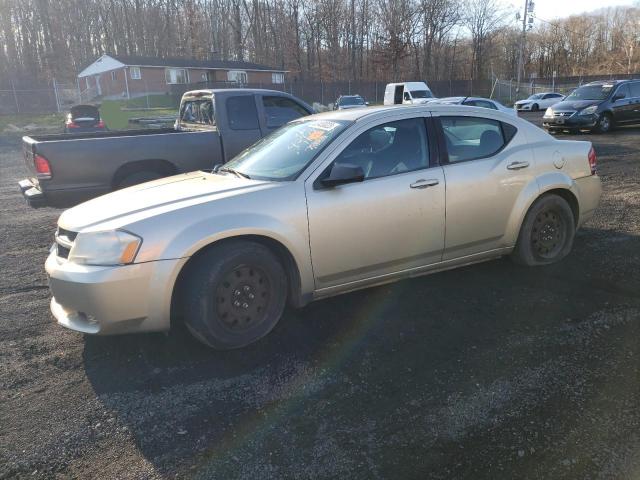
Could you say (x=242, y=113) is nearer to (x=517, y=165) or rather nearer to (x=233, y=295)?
(x=517, y=165)

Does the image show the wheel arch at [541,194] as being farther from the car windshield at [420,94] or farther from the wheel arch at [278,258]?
the car windshield at [420,94]

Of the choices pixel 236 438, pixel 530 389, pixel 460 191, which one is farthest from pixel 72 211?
pixel 530 389

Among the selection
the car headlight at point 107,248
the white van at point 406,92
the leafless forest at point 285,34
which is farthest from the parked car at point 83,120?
the leafless forest at point 285,34

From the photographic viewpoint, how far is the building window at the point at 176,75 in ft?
168

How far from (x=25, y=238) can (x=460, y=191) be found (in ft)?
19.6

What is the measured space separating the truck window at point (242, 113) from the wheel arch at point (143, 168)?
1181 millimetres

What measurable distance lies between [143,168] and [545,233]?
5.17 meters

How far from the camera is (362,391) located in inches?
122

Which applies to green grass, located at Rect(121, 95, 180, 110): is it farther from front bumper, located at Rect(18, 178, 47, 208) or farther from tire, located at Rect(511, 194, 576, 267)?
tire, located at Rect(511, 194, 576, 267)

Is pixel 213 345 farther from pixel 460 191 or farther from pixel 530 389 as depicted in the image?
pixel 460 191

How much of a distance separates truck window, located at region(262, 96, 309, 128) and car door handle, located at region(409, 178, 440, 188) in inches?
169

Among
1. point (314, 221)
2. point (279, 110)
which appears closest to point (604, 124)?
point (279, 110)

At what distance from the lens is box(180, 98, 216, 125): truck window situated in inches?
307

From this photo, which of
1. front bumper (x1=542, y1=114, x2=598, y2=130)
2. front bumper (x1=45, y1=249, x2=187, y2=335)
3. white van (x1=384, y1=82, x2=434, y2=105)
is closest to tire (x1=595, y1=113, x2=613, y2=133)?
front bumper (x1=542, y1=114, x2=598, y2=130)
